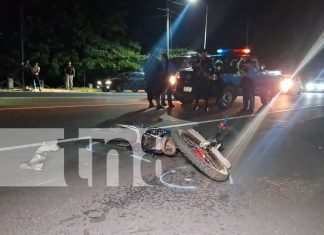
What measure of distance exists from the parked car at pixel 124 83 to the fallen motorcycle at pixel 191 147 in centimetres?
2543

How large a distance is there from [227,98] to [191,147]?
1055 cm

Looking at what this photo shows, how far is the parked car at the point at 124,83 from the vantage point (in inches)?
1243

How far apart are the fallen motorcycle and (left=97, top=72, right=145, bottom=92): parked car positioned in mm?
25432

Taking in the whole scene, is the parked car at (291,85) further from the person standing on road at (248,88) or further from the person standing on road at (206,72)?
the person standing on road at (206,72)

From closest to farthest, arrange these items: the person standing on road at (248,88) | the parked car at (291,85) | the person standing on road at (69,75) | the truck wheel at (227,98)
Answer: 1. the person standing on road at (248,88)
2. the truck wheel at (227,98)
3. the parked car at (291,85)
4. the person standing on road at (69,75)

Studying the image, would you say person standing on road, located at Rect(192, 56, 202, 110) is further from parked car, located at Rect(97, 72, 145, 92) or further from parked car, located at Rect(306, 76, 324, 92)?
parked car, located at Rect(306, 76, 324, 92)

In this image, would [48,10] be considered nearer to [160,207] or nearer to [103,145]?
[103,145]

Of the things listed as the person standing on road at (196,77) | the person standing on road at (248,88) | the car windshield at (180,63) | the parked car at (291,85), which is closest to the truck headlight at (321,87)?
the parked car at (291,85)

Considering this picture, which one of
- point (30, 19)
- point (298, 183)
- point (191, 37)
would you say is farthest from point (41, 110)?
point (191, 37)

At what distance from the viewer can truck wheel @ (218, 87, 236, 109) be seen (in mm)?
15862

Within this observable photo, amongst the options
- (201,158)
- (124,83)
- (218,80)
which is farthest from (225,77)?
(124,83)

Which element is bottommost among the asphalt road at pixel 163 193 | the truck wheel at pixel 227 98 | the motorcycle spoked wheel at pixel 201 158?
the asphalt road at pixel 163 193

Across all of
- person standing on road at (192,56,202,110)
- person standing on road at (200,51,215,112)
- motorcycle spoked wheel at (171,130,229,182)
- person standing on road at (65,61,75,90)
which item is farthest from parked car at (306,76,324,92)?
motorcycle spoked wheel at (171,130,229,182)

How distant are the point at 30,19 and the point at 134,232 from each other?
34.0 metres
